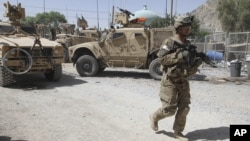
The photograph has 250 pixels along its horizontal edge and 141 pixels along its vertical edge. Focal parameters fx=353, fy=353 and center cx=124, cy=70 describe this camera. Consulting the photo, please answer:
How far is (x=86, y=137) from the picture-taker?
4.93 metres

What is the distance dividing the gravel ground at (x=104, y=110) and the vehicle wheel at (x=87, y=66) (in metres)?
1.25

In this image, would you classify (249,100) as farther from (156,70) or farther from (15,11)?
(15,11)

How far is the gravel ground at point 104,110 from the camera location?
16.7 ft

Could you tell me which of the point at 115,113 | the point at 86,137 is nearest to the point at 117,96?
the point at 115,113

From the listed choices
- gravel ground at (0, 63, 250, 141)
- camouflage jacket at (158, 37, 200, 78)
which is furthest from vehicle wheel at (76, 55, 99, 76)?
camouflage jacket at (158, 37, 200, 78)

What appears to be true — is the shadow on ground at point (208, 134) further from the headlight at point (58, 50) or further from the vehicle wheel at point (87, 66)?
the vehicle wheel at point (87, 66)

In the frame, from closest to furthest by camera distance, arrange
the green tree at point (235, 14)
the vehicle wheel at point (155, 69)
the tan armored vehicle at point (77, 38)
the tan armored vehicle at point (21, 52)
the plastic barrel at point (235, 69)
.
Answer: the tan armored vehicle at point (21, 52) < the vehicle wheel at point (155, 69) < the plastic barrel at point (235, 69) < the tan armored vehicle at point (77, 38) < the green tree at point (235, 14)

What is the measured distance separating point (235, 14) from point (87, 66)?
37950mm

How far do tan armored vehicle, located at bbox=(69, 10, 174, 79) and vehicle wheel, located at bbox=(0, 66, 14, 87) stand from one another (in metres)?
3.23

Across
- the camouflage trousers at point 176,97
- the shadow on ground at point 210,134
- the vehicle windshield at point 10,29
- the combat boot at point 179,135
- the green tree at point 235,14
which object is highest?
the green tree at point 235,14

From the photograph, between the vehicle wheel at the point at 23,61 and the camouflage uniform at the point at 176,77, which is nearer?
the camouflage uniform at the point at 176,77

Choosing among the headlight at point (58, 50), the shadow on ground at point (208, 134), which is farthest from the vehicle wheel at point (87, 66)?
the shadow on ground at point (208, 134)

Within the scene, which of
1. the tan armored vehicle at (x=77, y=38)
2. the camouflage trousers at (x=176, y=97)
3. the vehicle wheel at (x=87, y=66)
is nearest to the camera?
the camouflage trousers at (x=176, y=97)

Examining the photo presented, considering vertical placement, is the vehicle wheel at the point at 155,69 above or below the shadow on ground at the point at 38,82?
above
